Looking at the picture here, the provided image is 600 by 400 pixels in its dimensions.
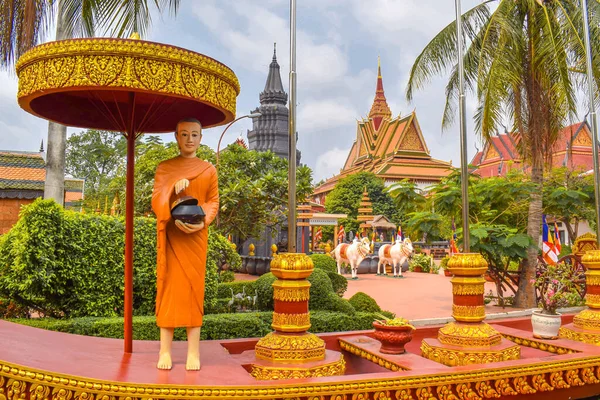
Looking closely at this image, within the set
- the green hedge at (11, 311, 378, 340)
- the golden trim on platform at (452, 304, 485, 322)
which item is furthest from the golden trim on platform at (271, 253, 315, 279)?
the green hedge at (11, 311, 378, 340)

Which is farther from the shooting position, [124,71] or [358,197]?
[358,197]

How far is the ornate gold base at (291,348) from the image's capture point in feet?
11.5

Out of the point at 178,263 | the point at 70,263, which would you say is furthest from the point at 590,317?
the point at 70,263

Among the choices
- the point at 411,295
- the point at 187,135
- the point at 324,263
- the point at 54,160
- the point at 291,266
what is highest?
the point at 54,160

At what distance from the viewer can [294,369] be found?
3.34m

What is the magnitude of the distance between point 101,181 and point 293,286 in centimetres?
3407

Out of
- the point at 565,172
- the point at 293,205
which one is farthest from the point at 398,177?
the point at 293,205

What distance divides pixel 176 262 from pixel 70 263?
14.2 ft

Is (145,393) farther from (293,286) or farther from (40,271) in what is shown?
(40,271)

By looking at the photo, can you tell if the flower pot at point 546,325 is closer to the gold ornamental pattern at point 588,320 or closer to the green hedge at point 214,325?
the gold ornamental pattern at point 588,320

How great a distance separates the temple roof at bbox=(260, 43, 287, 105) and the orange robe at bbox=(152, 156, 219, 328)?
31.1 meters

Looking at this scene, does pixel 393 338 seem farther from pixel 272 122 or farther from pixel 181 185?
pixel 272 122

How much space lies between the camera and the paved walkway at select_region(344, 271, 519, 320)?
11.2m

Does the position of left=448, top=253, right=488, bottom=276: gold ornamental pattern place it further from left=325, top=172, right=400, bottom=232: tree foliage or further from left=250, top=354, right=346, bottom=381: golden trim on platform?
left=325, top=172, right=400, bottom=232: tree foliage
